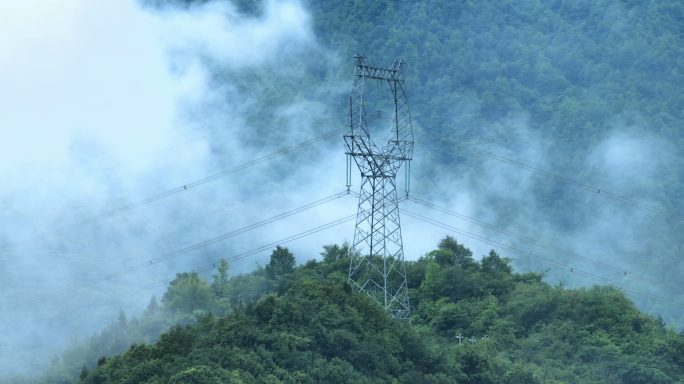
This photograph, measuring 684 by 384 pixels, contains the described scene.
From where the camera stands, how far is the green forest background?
56719 mm

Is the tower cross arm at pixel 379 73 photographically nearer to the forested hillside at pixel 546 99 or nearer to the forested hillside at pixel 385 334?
the forested hillside at pixel 385 334

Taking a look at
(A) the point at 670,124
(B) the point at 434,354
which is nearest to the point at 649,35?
(A) the point at 670,124

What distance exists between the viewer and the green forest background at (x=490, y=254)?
56.7 m

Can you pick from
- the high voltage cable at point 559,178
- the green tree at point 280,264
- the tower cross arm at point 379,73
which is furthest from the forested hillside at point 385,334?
the high voltage cable at point 559,178

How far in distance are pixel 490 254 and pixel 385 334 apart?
71.6ft

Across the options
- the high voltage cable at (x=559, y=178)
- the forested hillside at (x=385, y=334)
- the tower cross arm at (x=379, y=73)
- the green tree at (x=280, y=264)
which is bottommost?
the forested hillside at (x=385, y=334)

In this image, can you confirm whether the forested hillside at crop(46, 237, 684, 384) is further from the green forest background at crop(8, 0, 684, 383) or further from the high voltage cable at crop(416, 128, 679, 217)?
the high voltage cable at crop(416, 128, 679, 217)

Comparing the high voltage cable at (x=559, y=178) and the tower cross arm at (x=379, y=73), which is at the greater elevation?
the high voltage cable at (x=559, y=178)

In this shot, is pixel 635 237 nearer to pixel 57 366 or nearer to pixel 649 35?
pixel 649 35

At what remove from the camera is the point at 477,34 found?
190 metres

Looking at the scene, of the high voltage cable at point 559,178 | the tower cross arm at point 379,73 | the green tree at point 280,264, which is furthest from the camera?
the high voltage cable at point 559,178

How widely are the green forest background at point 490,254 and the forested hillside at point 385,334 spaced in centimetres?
10

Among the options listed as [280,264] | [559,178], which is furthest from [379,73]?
[559,178]

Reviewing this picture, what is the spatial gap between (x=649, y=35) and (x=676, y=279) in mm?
69942
